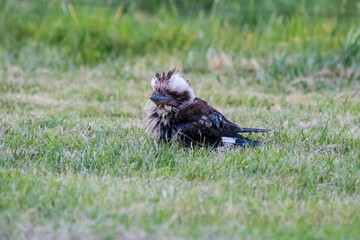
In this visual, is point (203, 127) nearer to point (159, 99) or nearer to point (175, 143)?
point (175, 143)

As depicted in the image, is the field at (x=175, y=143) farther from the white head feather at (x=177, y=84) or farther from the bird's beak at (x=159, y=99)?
the white head feather at (x=177, y=84)

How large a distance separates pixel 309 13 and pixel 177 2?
7.67ft

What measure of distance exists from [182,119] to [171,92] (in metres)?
0.25

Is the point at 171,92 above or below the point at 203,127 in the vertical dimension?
above

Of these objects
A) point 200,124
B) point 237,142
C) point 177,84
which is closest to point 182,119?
point 200,124

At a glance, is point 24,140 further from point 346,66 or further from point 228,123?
point 346,66

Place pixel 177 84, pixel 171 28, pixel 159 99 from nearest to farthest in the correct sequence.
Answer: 1. pixel 159 99
2. pixel 177 84
3. pixel 171 28

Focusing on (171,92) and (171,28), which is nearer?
(171,92)

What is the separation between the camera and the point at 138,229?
286cm

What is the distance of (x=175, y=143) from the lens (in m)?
4.39

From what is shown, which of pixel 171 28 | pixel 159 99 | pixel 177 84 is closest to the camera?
pixel 159 99

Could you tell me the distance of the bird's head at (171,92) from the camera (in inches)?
176

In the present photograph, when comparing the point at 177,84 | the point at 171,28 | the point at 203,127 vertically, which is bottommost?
the point at 203,127

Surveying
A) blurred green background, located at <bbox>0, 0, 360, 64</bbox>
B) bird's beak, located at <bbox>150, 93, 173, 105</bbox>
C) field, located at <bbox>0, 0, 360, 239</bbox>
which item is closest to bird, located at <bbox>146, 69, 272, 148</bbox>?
bird's beak, located at <bbox>150, 93, 173, 105</bbox>
